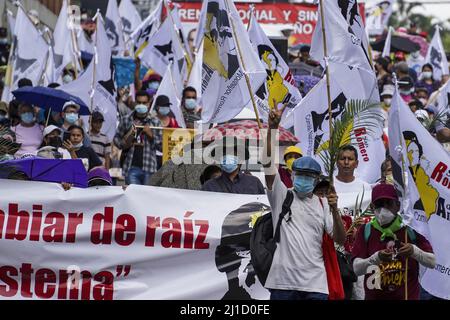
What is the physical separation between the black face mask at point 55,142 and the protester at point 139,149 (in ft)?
3.87

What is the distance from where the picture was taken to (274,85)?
1591 centimetres

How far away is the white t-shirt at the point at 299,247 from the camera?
10.0 metres

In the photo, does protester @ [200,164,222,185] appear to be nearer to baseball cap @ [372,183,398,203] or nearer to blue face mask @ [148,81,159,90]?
baseball cap @ [372,183,398,203]

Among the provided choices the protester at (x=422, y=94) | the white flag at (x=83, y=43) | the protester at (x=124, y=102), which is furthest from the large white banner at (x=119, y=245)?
the white flag at (x=83, y=43)

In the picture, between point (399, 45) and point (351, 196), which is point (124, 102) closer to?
point (399, 45)

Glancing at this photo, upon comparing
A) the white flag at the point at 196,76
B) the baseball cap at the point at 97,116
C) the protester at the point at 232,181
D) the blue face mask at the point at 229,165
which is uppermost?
the blue face mask at the point at 229,165

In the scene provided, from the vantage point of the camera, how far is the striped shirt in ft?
57.1

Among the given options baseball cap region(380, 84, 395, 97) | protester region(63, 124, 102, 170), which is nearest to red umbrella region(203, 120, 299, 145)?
protester region(63, 124, 102, 170)

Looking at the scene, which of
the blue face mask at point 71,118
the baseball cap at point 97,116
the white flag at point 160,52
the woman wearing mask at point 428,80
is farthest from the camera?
the woman wearing mask at point 428,80

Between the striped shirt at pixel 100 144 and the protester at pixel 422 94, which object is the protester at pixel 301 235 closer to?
the striped shirt at pixel 100 144

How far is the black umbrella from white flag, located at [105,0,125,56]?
6.09 metres

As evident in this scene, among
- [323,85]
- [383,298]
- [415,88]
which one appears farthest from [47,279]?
[415,88]

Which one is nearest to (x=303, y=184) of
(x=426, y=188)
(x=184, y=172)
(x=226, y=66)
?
(x=426, y=188)

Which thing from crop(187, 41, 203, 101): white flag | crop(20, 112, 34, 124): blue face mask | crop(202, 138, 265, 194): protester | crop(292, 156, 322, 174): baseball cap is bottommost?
crop(187, 41, 203, 101): white flag
